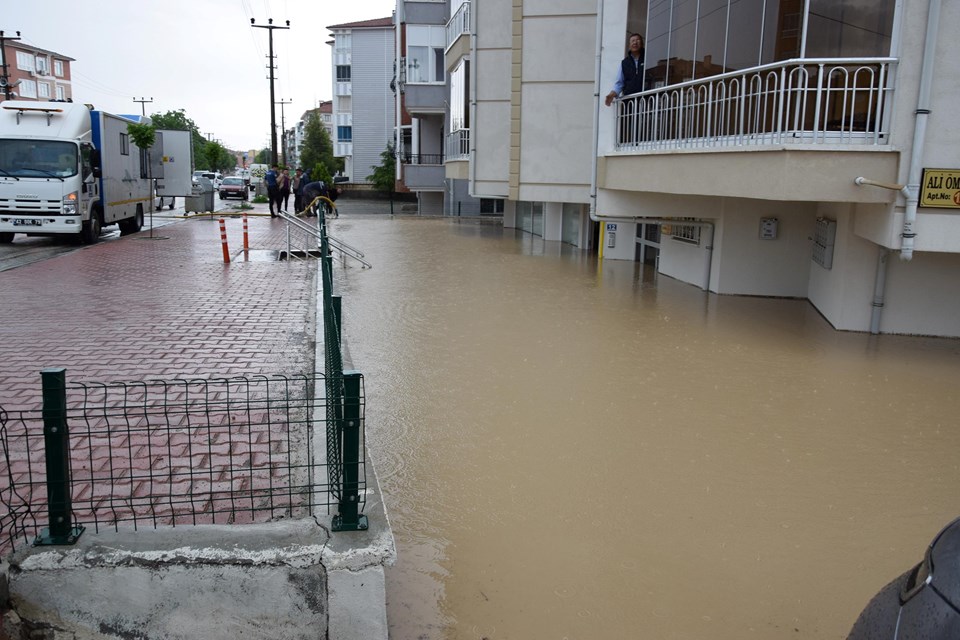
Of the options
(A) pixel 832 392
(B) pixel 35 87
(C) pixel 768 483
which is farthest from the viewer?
(B) pixel 35 87

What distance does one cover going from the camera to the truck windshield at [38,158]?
1836 cm

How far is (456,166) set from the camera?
1026 inches

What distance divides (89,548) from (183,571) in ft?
1.54

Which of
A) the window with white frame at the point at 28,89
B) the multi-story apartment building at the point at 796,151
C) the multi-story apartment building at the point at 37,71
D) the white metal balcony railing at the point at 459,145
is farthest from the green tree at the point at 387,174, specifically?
the window with white frame at the point at 28,89

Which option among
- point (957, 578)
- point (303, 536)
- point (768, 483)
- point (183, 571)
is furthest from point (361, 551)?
point (768, 483)

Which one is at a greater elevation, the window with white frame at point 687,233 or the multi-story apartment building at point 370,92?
the multi-story apartment building at point 370,92

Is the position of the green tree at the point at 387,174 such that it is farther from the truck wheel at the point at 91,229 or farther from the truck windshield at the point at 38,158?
the truck windshield at the point at 38,158

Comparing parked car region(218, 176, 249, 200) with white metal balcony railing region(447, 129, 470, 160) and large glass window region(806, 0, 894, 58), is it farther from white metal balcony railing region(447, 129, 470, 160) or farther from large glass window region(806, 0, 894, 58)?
large glass window region(806, 0, 894, 58)

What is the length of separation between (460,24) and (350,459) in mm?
23742

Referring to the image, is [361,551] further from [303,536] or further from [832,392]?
[832,392]

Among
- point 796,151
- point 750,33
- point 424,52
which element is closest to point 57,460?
point 796,151

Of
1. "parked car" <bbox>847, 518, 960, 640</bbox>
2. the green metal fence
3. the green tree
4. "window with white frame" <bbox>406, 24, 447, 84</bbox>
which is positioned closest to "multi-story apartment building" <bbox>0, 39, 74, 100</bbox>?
the green tree

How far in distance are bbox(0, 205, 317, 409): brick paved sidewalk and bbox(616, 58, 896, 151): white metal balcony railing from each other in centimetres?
569

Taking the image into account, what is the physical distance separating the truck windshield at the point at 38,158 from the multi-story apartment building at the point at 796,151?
12.0m
